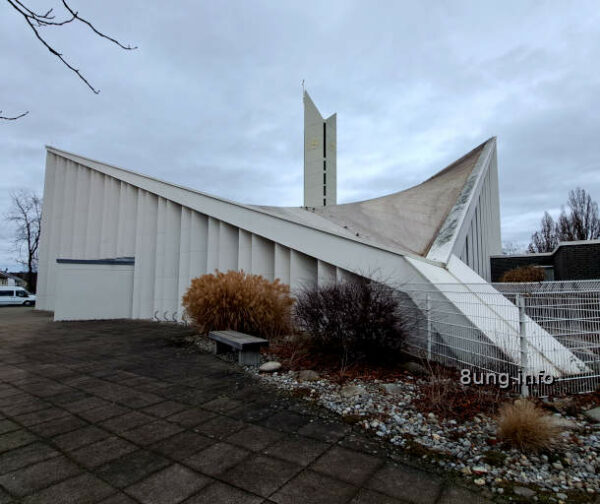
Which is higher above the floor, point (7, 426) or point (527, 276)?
point (527, 276)

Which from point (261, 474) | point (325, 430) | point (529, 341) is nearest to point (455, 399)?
point (529, 341)

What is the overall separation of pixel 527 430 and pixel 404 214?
947 cm

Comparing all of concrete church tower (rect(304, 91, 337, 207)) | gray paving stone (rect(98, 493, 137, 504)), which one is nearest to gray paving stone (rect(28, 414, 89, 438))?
gray paving stone (rect(98, 493, 137, 504))

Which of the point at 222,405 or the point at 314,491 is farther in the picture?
the point at 222,405

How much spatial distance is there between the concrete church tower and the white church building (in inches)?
938

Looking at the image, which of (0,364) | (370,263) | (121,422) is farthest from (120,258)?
(121,422)

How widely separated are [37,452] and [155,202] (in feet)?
34.8

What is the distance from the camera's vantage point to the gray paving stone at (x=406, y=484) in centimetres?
203

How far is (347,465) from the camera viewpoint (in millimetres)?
2381

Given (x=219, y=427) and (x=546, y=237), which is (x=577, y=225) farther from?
(x=219, y=427)

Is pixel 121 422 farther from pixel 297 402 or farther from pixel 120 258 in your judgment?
pixel 120 258

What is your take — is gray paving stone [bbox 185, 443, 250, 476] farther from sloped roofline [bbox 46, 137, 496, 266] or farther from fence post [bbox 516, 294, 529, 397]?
sloped roofline [bbox 46, 137, 496, 266]

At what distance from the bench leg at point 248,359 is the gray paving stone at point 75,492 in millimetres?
2838

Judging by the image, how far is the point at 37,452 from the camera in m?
2.56
